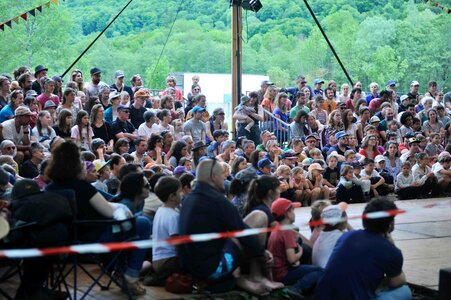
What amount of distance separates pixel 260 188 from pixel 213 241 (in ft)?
2.89

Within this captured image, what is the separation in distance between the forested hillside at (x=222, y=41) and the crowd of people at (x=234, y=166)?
51.1 ft

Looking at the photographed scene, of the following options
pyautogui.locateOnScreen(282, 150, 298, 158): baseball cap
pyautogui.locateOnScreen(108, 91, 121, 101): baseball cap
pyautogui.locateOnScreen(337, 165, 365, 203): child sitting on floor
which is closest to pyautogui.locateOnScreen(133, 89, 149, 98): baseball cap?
pyautogui.locateOnScreen(108, 91, 121, 101): baseball cap

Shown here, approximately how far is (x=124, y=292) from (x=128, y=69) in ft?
86.8

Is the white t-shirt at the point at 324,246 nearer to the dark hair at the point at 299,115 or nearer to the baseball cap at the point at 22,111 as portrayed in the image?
the baseball cap at the point at 22,111

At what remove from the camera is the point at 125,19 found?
120 ft

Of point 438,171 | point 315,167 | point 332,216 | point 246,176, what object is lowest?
point 438,171

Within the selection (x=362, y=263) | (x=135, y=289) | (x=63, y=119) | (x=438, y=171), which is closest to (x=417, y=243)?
(x=362, y=263)

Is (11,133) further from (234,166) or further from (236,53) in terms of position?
(236,53)

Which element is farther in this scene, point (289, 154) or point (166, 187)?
point (289, 154)

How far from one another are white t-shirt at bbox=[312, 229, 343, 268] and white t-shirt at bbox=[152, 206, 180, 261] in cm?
135

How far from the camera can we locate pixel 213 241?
26.0 feet

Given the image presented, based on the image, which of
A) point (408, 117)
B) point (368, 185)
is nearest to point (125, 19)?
point (408, 117)

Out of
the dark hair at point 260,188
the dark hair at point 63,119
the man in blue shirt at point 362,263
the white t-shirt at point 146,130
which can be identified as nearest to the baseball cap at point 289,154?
the white t-shirt at point 146,130

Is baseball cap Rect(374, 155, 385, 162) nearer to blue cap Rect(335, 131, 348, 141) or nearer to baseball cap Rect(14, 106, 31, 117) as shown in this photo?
blue cap Rect(335, 131, 348, 141)
